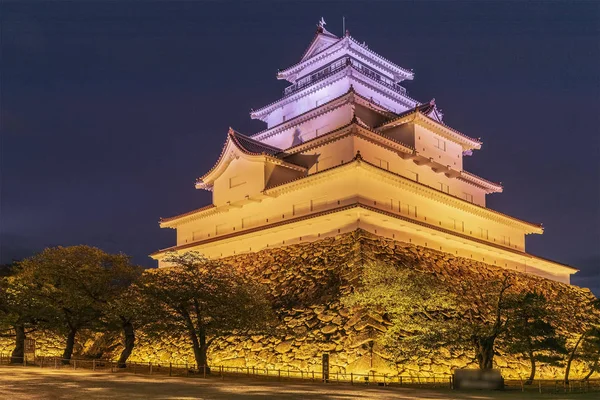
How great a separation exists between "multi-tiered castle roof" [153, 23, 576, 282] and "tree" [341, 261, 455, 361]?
6684 millimetres

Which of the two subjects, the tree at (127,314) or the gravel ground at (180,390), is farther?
the tree at (127,314)

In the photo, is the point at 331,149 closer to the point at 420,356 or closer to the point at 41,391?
the point at 420,356

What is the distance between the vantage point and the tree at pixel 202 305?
3092cm

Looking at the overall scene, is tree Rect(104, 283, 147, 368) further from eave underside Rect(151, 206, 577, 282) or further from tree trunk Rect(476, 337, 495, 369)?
tree trunk Rect(476, 337, 495, 369)

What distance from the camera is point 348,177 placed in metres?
39.6

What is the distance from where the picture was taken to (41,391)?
824 inches

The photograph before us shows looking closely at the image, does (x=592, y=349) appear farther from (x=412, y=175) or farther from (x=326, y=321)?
(x=412, y=175)

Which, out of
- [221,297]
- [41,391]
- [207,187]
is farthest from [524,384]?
[207,187]

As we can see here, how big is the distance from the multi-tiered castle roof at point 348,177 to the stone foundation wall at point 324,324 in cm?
153

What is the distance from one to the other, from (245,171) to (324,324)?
56.5 ft

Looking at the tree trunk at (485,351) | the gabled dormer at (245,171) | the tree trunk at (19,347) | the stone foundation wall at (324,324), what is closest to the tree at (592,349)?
the stone foundation wall at (324,324)

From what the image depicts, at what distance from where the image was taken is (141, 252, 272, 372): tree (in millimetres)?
30922

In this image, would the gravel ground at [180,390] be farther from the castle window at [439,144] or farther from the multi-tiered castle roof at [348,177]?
the castle window at [439,144]

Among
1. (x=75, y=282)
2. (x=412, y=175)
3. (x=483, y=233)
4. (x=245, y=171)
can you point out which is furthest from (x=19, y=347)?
(x=483, y=233)
